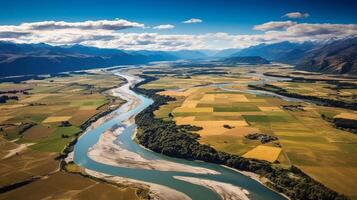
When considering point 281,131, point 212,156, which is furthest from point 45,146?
point 281,131

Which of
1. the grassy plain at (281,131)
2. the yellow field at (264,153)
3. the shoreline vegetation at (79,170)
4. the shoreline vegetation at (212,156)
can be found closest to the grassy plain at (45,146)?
the shoreline vegetation at (79,170)

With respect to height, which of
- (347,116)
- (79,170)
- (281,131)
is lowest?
(79,170)

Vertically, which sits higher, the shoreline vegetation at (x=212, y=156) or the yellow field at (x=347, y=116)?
the yellow field at (x=347, y=116)

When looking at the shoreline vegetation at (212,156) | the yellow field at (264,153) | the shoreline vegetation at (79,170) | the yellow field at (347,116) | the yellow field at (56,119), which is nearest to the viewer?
the shoreline vegetation at (212,156)

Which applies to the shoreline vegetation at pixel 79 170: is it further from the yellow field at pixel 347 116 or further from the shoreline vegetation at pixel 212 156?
the yellow field at pixel 347 116

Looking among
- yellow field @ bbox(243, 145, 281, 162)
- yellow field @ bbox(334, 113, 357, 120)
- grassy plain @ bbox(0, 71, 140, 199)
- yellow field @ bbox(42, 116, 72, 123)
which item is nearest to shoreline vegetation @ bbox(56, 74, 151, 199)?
grassy plain @ bbox(0, 71, 140, 199)

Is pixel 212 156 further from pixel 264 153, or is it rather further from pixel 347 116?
pixel 347 116

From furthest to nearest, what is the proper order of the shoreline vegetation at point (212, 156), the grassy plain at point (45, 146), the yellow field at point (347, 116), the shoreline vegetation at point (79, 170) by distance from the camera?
the yellow field at point (347, 116), the grassy plain at point (45, 146), the shoreline vegetation at point (79, 170), the shoreline vegetation at point (212, 156)
